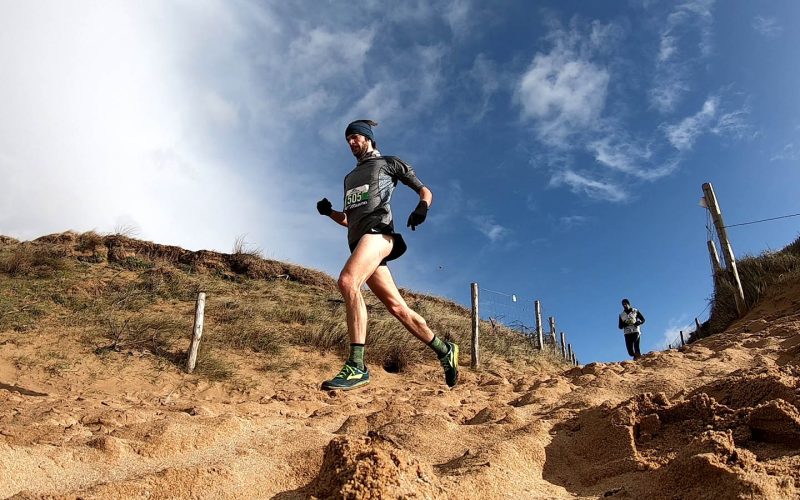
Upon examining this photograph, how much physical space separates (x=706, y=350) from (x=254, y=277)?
1168cm

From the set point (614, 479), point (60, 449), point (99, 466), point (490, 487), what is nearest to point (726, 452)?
point (614, 479)

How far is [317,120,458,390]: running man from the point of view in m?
3.23

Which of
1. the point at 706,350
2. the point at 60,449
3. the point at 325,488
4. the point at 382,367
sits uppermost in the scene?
the point at 382,367

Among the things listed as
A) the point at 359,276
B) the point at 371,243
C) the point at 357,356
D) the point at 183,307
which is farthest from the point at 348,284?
the point at 183,307

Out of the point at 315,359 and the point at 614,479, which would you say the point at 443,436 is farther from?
the point at 315,359

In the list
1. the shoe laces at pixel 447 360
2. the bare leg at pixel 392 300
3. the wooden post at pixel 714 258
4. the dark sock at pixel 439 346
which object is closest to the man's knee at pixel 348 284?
the bare leg at pixel 392 300

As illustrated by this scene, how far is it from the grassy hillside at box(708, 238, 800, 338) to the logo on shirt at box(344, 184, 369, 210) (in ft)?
28.6

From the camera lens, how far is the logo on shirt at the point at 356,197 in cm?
354

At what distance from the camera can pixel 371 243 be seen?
11.1ft

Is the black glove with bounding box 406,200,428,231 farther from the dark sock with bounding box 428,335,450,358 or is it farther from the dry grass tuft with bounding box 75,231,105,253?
the dry grass tuft with bounding box 75,231,105,253

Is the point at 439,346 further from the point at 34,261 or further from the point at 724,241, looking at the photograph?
the point at 34,261

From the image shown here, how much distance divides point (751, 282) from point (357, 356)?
9.75 m

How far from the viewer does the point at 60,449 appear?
212cm

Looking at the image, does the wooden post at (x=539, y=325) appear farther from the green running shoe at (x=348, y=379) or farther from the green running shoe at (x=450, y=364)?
the green running shoe at (x=348, y=379)
